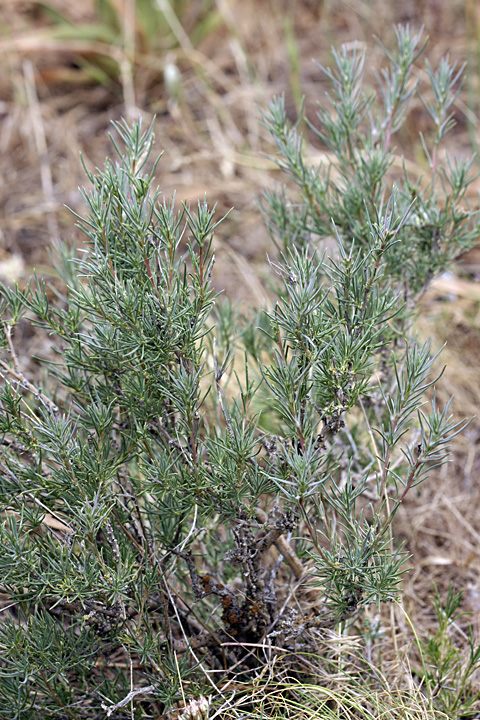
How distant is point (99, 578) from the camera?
1.08m

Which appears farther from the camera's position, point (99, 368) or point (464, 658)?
point (464, 658)

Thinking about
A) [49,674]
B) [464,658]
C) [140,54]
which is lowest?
[464,658]

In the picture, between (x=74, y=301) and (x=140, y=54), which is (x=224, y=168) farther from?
(x=74, y=301)

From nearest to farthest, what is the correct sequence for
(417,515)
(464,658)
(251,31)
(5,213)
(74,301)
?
(74,301), (464,658), (417,515), (5,213), (251,31)

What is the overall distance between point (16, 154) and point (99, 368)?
8.84ft

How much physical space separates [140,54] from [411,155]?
1.65 meters

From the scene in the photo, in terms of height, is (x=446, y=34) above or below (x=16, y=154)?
above

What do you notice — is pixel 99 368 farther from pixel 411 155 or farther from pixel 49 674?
pixel 411 155

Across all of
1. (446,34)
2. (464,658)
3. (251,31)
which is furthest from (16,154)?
(464,658)

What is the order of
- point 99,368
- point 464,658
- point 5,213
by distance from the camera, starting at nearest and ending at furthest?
point 99,368 < point 464,658 < point 5,213

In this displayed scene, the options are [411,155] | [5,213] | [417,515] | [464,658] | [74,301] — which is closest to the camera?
[74,301]

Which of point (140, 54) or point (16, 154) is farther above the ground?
point (140, 54)

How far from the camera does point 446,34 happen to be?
3816mm

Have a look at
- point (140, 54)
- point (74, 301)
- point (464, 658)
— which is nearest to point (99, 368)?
point (74, 301)
